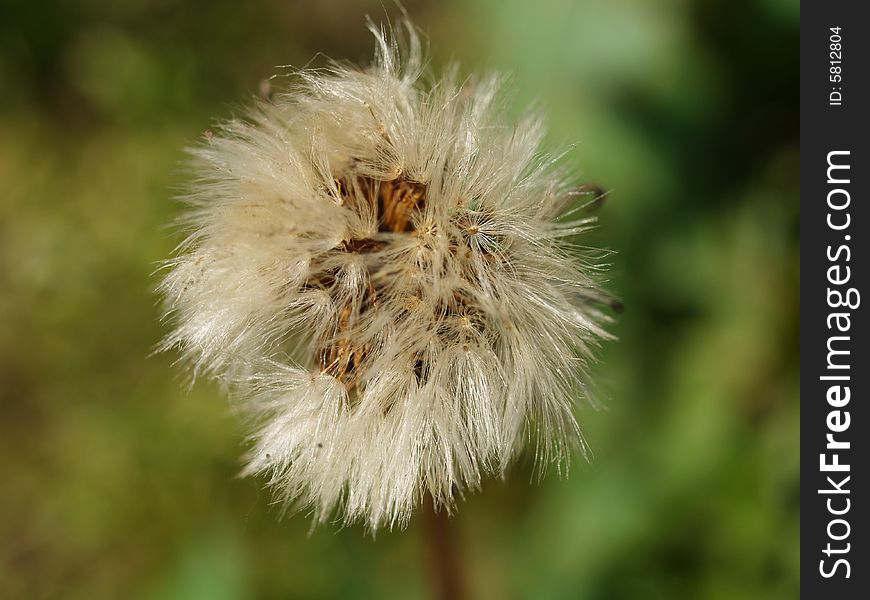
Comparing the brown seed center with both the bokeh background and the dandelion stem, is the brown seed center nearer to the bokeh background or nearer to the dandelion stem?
the dandelion stem

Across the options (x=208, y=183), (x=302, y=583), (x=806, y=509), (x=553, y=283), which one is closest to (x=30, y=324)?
(x=302, y=583)

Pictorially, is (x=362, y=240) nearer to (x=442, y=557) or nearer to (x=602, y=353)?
(x=442, y=557)

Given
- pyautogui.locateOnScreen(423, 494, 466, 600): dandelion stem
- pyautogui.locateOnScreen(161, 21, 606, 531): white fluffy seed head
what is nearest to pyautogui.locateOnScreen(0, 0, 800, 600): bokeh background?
pyautogui.locateOnScreen(423, 494, 466, 600): dandelion stem

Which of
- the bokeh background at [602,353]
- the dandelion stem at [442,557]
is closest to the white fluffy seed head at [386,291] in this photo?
the dandelion stem at [442,557]

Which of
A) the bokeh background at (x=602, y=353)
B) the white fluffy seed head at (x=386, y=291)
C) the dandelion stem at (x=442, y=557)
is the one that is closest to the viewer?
the white fluffy seed head at (x=386, y=291)

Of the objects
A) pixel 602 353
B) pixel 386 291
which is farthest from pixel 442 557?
pixel 602 353

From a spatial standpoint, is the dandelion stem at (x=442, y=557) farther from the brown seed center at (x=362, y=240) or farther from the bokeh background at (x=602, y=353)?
the brown seed center at (x=362, y=240)
